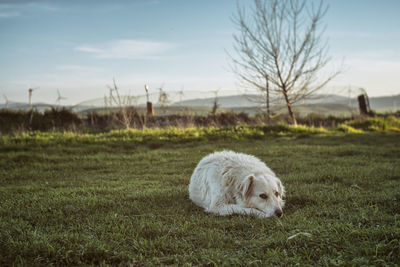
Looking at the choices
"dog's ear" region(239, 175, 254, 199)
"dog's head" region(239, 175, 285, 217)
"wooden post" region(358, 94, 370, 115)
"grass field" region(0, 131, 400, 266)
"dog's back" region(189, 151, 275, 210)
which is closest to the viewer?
"grass field" region(0, 131, 400, 266)

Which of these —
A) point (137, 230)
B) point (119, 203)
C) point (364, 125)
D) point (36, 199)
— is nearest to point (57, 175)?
point (36, 199)

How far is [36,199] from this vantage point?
18.9 ft

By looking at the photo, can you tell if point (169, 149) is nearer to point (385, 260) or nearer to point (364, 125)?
point (385, 260)

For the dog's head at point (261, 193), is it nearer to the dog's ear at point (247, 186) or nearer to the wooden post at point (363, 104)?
the dog's ear at point (247, 186)

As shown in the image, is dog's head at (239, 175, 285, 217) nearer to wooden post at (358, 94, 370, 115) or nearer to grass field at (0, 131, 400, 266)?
grass field at (0, 131, 400, 266)

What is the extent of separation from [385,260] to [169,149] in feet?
32.2

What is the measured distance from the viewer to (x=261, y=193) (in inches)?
191

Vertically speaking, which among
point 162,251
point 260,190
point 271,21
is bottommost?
point 162,251

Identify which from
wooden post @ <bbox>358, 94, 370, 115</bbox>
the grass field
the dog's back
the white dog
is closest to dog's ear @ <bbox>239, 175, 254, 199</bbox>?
the white dog

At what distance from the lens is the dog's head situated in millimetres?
4777

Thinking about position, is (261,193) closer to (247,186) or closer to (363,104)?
(247,186)

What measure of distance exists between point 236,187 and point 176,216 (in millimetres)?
1101

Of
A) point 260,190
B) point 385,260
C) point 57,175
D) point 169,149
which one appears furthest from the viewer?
point 169,149

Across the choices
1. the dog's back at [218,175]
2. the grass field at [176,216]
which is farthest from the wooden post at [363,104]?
the dog's back at [218,175]
